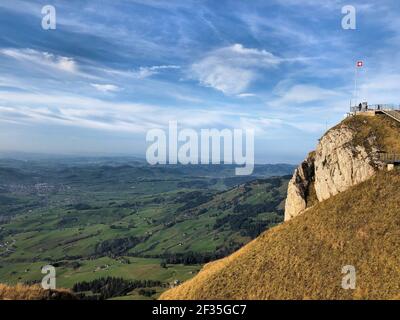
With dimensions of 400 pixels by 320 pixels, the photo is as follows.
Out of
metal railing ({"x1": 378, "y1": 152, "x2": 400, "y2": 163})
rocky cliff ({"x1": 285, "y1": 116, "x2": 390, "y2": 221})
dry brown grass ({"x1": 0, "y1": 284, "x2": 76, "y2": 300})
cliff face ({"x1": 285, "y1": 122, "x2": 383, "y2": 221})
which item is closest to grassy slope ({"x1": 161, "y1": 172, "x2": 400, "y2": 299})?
metal railing ({"x1": 378, "y1": 152, "x2": 400, "y2": 163})

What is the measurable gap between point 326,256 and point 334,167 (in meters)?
33.4

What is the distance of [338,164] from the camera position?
92.1m

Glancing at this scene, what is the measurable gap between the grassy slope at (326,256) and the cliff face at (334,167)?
21.1ft

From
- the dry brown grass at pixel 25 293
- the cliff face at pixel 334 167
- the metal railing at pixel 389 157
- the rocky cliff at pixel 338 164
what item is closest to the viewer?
the dry brown grass at pixel 25 293

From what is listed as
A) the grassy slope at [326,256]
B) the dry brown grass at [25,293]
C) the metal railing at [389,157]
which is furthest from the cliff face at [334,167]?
the dry brown grass at [25,293]

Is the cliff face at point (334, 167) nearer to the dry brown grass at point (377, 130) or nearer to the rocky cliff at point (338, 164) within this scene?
the rocky cliff at point (338, 164)

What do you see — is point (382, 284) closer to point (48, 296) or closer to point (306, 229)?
point (306, 229)

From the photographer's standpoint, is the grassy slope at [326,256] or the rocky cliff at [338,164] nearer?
the grassy slope at [326,256]

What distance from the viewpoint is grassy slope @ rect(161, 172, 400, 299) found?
5928 centimetres

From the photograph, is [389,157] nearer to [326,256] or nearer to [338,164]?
[338,164]

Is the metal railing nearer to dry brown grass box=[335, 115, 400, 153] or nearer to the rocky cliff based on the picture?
the rocky cliff

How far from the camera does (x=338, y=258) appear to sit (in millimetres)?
64250

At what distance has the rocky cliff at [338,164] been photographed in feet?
278
